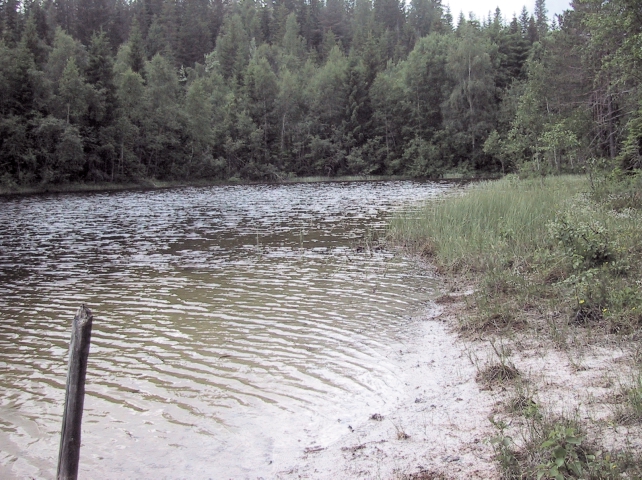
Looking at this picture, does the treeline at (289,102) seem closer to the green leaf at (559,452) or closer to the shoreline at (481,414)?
the shoreline at (481,414)

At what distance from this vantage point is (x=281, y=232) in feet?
60.2

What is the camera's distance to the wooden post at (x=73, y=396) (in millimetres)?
3318

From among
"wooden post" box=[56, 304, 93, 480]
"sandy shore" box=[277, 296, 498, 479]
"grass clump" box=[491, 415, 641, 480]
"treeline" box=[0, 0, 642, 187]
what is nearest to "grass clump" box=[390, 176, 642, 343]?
"sandy shore" box=[277, 296, 498, 479]

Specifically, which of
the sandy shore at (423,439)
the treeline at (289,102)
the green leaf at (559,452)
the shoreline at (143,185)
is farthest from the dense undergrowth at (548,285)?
the shoreline at (143,185)

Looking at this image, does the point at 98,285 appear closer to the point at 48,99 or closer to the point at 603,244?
the point at 603,244

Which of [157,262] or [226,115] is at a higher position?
[226,115]

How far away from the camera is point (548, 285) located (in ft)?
24.9

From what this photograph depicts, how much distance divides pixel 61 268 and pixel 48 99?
38.8 metres

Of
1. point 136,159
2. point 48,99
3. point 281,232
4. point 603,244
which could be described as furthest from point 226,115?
point 603,244

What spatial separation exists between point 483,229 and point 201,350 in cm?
825

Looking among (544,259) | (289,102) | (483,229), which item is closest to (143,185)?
(289,102)

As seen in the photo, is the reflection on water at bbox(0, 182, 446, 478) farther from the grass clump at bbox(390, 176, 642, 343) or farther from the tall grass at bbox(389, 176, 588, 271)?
the grass clump at bbox(390, 176, 642, 343)

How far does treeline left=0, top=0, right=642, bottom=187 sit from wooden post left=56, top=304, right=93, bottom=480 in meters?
16.7

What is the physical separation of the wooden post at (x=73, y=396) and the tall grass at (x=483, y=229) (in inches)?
303
